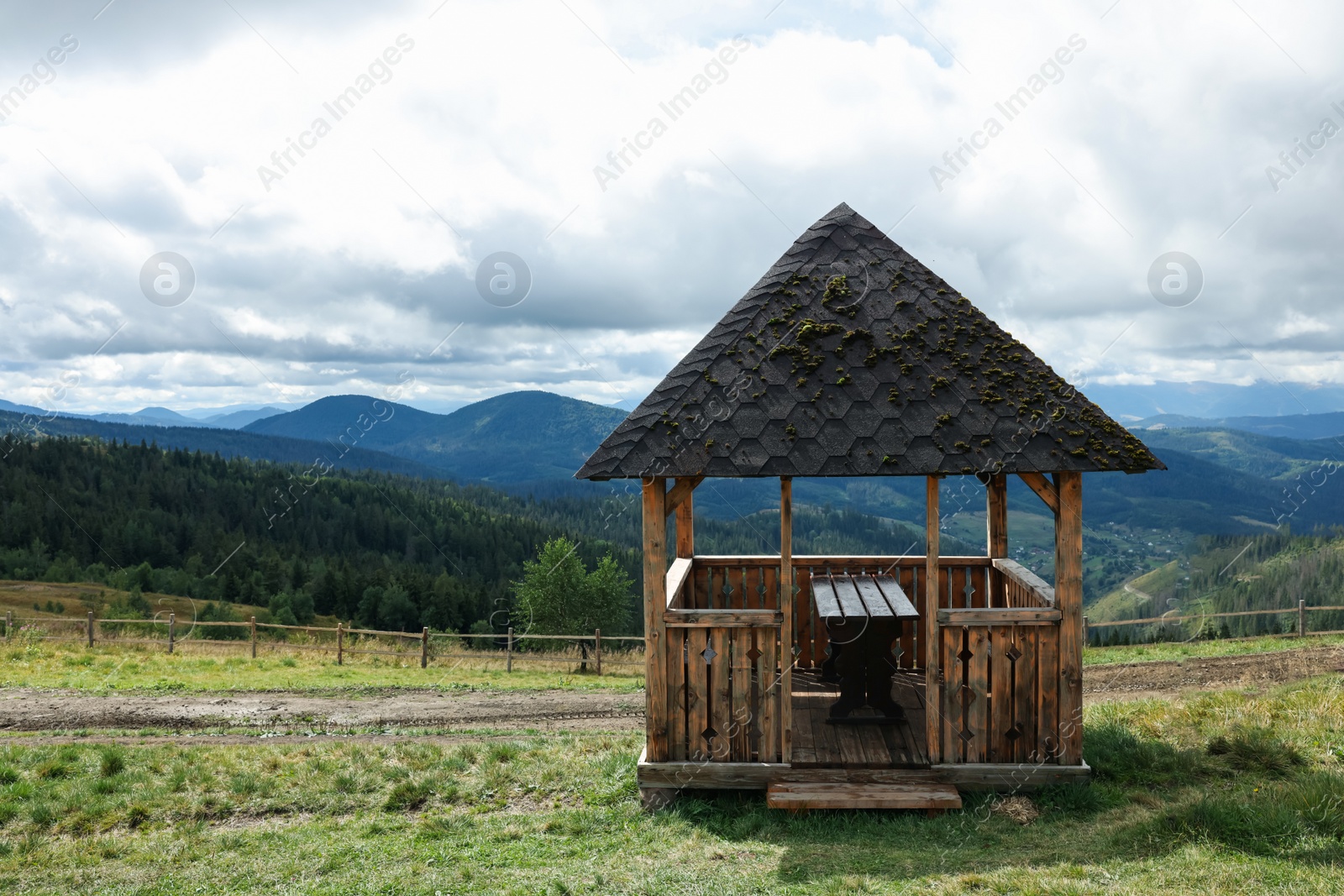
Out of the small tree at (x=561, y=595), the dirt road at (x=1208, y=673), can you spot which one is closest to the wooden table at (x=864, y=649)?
the dirt road at (x=1208, y=673)

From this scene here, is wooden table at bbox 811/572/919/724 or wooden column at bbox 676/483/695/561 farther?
wooden column at bbox 676/483/695/561

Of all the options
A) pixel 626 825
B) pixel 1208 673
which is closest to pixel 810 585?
pixel 626 825

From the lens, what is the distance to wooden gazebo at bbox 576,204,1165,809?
268 inches

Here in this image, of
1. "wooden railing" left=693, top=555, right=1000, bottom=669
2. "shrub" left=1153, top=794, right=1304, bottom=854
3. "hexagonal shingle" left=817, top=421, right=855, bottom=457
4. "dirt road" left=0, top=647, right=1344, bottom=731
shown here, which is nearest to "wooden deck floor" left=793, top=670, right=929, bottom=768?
"wooden railing" left=693, top=555, right=1000, bottom=669

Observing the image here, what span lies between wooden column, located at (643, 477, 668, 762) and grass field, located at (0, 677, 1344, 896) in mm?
656

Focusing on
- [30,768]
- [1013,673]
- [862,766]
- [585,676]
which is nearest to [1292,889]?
[1013,673]

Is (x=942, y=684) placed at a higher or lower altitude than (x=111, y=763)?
higher

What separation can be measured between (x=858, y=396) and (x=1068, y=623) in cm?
271

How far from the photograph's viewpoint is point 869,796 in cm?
683

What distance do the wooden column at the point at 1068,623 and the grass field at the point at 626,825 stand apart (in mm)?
449

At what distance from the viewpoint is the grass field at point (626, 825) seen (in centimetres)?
557

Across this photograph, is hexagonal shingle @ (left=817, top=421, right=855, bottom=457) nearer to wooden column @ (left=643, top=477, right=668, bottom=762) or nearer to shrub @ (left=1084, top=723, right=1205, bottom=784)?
wooden column @ (left=643, top=477, right=668, bottom=762)

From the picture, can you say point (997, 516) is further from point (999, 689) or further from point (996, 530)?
point (999, 689)

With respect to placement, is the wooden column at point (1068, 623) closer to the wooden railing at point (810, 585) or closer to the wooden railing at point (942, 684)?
the wooden railing at point (942, 684)
